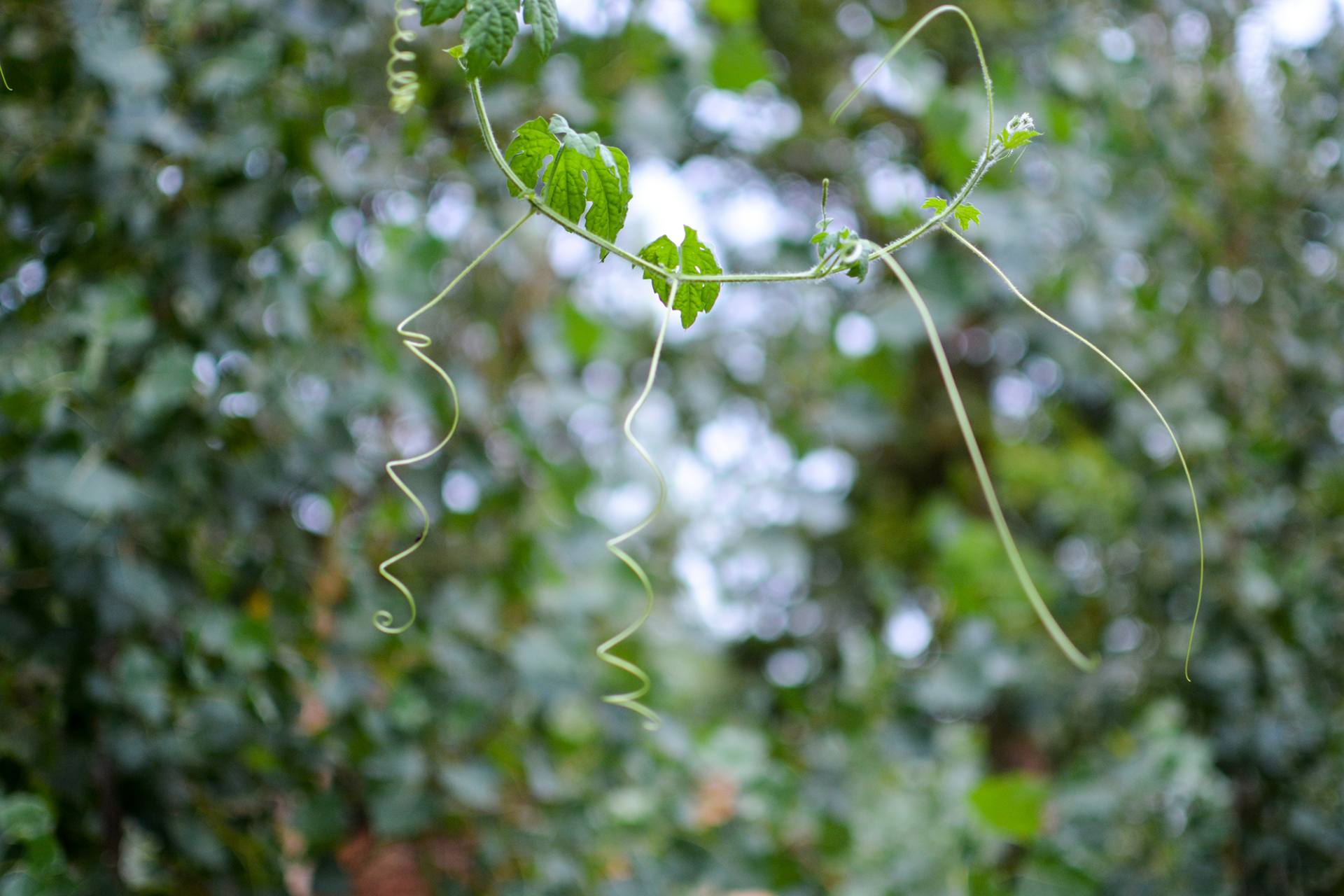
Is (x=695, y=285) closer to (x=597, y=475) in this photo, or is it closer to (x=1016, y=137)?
(x=1016, y=137)

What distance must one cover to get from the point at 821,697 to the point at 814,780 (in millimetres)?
181

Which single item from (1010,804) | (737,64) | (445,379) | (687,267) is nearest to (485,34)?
(687,267)

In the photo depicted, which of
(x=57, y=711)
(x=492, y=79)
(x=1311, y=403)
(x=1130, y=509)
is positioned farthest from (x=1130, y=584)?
(x=57, y=711)

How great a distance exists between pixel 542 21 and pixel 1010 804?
3.37 feet

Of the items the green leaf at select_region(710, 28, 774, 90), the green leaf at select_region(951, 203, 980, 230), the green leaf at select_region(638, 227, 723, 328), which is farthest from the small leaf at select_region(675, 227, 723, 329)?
the green leaf at select_region(710, 28, 774, 90)

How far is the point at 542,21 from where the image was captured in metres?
0.40

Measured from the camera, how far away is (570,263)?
1.86 meters

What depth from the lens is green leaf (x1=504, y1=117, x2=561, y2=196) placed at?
0.41 metres

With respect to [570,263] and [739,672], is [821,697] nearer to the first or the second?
Result: [739,672]

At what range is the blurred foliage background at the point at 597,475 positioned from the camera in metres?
0.82

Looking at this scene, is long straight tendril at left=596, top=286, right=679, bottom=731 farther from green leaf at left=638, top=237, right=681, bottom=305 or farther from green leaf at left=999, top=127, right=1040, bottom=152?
green leaf at left=999, top=127, right=1040, bottom=152

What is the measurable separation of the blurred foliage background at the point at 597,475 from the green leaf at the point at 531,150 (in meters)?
0.52

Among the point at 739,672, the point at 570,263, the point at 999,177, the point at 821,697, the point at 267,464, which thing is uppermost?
the point at 999,177

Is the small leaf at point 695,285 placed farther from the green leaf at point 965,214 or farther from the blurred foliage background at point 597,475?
the blurred foliage background at point 597,475
